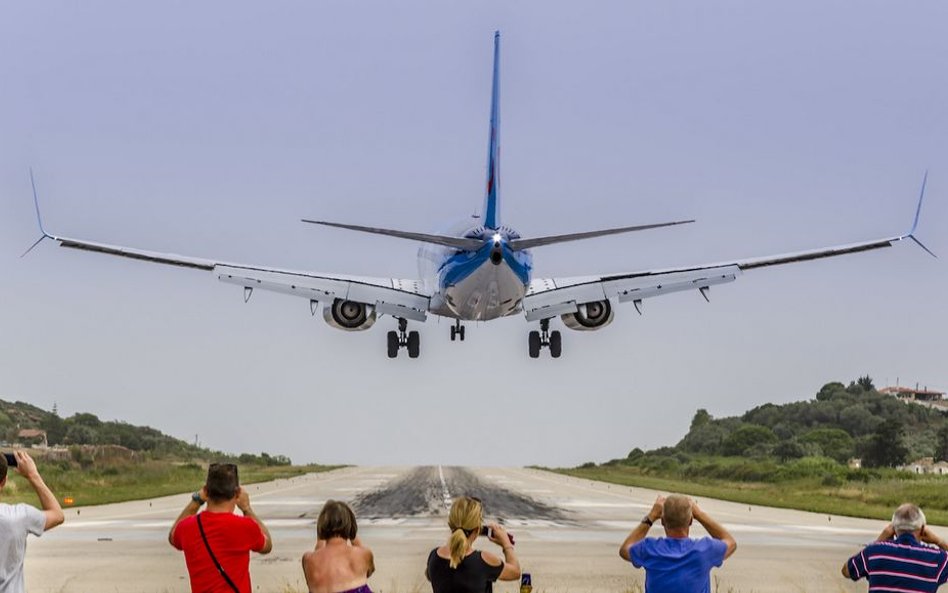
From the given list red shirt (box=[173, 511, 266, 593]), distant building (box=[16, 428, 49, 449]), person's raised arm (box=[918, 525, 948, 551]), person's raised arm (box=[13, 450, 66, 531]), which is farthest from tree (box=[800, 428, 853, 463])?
person's raised arm (box=[13, 450, 66, 531])

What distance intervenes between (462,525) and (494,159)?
40406mm

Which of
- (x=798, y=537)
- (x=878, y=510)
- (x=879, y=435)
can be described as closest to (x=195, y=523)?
(x=798, y=537)

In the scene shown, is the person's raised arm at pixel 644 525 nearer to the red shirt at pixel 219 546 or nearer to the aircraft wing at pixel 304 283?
the red shirt at pixel 219 546

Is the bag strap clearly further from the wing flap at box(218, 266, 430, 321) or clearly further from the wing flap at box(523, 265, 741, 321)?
the wing flap at box(523, 265, 741, 321)

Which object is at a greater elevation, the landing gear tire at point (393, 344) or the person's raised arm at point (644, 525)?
the landing gear tire at point (393, 344)

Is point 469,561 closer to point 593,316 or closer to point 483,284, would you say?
point 483,284

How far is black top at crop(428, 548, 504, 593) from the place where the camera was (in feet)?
35.1

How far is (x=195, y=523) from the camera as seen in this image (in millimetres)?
10805

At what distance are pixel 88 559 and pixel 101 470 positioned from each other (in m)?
45.2

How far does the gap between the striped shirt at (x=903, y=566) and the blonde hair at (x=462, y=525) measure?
374 cm

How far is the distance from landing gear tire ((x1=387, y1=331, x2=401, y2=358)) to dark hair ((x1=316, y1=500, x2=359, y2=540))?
144 ft

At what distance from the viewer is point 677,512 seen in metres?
10.9

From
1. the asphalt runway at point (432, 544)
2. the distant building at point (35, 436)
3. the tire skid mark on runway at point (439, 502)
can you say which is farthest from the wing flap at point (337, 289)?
the distant building at point (35, 436)

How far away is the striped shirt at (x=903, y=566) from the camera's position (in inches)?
460
